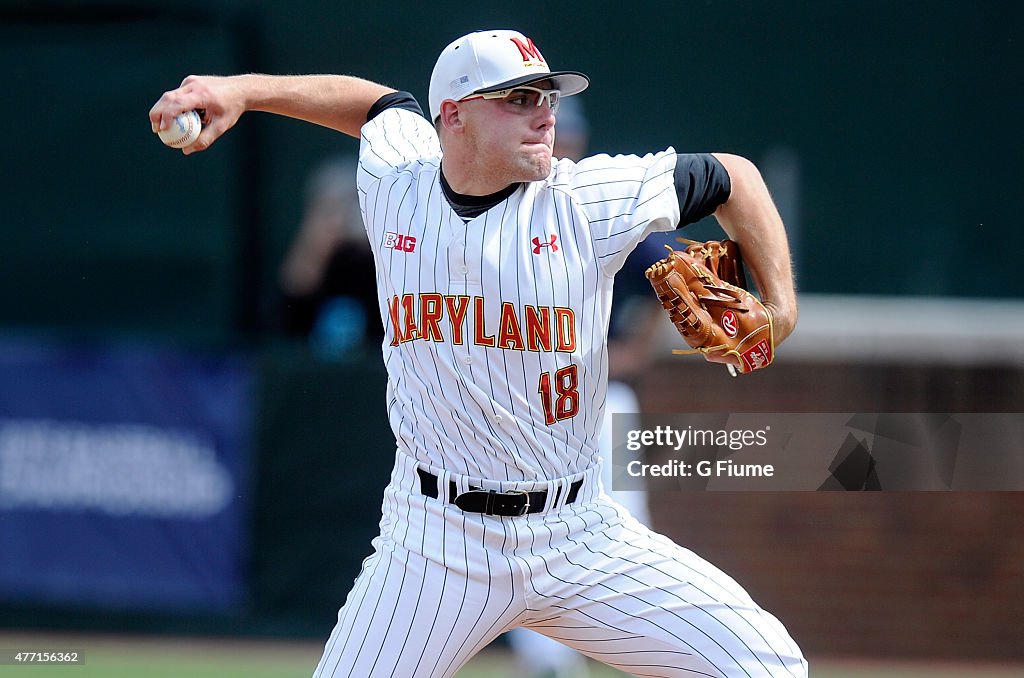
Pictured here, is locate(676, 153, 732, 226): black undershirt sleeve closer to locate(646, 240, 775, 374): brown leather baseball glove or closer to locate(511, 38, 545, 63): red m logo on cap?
locate(646, 240, 775, 374): brown leather baseball glove

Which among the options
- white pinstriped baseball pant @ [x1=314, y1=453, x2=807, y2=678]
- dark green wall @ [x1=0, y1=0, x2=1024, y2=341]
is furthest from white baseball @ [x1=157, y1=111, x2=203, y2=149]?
dark green wall @ [x1=0, y1=0, x2=1024, y2=341]

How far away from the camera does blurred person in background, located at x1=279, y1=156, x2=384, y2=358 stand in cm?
611

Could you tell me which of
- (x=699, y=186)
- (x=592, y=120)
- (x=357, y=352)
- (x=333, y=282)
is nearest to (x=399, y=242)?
(x=699, y=186)

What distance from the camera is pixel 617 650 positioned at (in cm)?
297

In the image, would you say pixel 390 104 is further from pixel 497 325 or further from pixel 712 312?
pixel 712 312

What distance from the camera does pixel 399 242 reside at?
9.87 ft

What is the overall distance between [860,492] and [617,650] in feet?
9.50

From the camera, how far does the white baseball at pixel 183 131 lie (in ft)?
9.61

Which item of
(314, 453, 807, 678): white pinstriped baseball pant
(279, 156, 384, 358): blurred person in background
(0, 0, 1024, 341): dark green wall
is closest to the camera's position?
(314, 453, 807, 678): white pinstriped baseball pant

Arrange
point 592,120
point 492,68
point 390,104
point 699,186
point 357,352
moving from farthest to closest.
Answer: point 592,120 < point 357,352 < point 390,104 < point 699,186 < point 492,68

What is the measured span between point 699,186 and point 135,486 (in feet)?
11.5

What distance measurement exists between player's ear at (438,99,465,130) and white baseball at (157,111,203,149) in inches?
21.9

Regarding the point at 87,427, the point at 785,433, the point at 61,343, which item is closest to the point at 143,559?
the point at 87,427

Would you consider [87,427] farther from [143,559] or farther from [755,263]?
[755,263]
